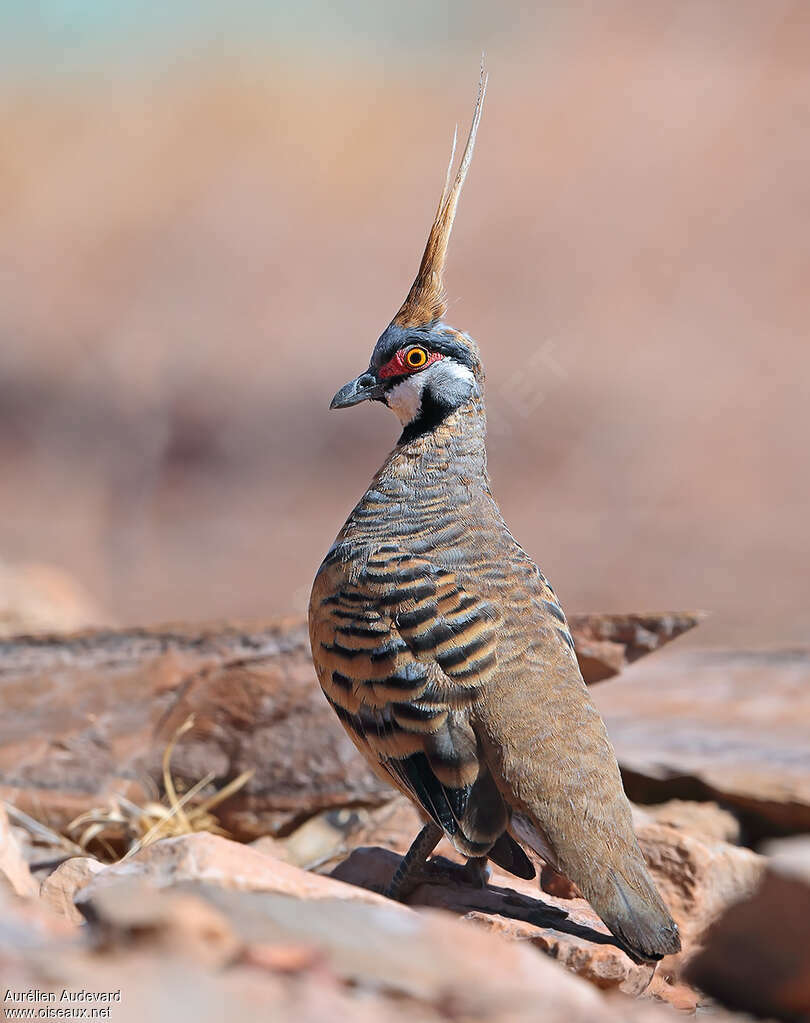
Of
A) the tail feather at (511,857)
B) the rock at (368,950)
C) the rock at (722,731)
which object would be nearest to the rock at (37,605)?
the rock at (722,731)

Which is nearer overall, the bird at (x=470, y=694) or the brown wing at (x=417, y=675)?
the bird at (x=470, y=694)

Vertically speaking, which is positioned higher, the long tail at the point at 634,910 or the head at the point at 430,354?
the head at the point at 430,354

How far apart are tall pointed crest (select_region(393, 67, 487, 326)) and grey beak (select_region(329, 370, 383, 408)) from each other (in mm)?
264

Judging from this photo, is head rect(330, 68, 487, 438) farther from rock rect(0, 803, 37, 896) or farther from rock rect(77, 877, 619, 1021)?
rock rect(77, 877, 619, 1021)

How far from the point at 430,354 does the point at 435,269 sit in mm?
350

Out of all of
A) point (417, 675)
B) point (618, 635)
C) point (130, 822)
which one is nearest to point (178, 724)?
point (130, 822)

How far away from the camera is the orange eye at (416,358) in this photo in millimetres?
4688

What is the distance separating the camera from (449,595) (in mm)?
3955

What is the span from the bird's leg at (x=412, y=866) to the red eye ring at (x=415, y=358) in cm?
183

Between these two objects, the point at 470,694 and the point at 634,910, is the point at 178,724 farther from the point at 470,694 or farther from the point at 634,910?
the point at 634,910

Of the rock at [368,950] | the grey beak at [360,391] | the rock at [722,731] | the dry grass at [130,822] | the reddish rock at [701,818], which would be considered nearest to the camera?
the rock at [368,950]

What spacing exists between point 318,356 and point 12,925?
15.9 metres

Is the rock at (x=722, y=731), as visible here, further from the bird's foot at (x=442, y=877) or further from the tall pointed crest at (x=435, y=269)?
the tall pointed crest at (x=435, y=269)

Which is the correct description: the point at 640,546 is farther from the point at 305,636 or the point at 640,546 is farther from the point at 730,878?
the point at 730,878
